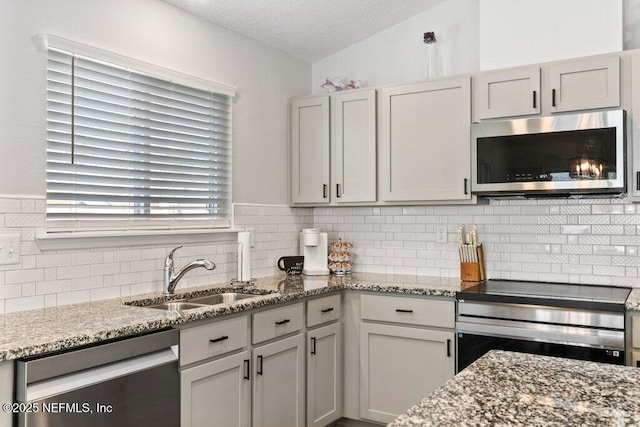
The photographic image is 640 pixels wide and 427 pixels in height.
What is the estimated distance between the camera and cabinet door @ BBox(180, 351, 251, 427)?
2223mm

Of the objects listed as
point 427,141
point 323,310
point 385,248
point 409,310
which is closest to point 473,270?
point 409,310

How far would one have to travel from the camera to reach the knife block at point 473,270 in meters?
3.35

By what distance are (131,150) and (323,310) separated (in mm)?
1378

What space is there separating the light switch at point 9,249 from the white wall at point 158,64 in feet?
0.62

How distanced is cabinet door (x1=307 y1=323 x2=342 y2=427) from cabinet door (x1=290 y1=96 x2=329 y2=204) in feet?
3.33

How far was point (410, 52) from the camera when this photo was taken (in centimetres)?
380

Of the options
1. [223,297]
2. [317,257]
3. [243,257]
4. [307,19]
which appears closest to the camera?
[223,297]

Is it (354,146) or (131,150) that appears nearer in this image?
(131,150)

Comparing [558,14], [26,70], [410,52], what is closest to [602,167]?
[558,14]

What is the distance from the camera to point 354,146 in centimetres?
366

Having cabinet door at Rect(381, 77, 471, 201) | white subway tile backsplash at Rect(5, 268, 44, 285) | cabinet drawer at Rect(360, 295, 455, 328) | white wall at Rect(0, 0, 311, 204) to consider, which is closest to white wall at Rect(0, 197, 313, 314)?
white subway tile backsplash at Rect(5, 268, 44, 285)

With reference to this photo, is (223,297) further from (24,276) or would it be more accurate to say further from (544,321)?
(544,321)

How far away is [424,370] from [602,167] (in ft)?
4.71

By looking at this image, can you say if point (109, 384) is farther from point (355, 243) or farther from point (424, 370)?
point (355, 243)
